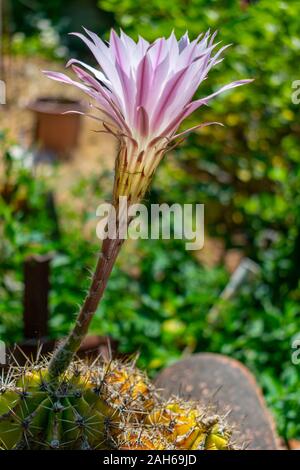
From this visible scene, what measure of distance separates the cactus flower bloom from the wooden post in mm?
1016

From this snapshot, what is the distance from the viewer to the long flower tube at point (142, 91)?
0.93 metres

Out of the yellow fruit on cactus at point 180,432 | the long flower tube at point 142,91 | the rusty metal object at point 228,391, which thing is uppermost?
the long flower tube at point 142,91

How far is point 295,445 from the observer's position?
1917 mm

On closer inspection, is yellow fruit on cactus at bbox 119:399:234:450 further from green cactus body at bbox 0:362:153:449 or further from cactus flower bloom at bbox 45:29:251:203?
cactus flower bloom at bbox 45:29:251:203

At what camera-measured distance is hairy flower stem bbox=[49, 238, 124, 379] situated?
1.04 metres

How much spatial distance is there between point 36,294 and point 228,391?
2.09 ft

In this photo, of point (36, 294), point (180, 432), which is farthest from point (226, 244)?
point (180, 432)

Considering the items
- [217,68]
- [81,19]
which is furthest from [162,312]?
[81,19]

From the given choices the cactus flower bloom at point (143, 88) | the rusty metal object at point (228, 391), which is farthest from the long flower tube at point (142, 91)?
the rusty metal object at point (228, 391)

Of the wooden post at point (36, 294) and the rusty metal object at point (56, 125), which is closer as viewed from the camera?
the wooden post at point (36, 294)

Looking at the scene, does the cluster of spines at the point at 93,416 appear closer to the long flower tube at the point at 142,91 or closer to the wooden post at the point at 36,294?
the long flower tube at the point at 142,91

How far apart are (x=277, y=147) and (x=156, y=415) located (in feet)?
8.62

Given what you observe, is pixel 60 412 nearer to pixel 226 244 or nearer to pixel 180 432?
pixel 180 432

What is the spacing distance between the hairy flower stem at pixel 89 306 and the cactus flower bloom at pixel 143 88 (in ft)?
0.37
